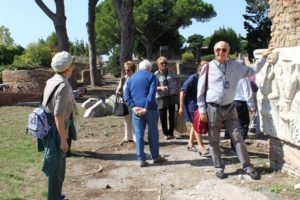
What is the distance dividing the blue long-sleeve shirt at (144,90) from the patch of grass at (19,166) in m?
1.79

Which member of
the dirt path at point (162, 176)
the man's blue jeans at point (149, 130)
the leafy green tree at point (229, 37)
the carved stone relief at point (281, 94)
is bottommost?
the dirt path at point (162, 176)

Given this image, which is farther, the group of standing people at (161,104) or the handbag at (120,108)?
the handbag at (120,108)

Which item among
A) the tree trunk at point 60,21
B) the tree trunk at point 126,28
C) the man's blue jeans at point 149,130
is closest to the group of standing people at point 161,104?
the man's blue jeans at point 149,130

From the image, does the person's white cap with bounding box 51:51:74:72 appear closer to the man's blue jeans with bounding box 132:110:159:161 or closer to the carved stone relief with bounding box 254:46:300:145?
the man's blue jeans with bounding box 132:110:159:161

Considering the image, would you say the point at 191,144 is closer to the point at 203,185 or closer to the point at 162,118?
the point at 162,118

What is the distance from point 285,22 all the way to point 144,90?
88.2 inches

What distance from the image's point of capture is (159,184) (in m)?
6.70

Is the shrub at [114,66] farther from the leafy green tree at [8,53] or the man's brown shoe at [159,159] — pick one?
the man's brown shoe at [159,159]

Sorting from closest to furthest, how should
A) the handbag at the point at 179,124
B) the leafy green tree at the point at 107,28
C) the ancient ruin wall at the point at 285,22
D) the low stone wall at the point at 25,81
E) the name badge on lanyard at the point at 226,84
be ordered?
the name badge on lanyard at the point at 226,84 → the ancient ruin wall at the point at 285,22 → the handbag at the point at 179,124 → the low stone wall at the point at 25,81 → the leafy green tree at the point at 107,28

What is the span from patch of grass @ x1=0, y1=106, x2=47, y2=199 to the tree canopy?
35.6m

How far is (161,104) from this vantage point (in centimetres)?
948

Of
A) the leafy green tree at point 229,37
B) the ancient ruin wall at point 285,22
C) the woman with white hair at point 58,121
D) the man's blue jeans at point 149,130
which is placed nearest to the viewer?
the woman with white hair at point 58,121

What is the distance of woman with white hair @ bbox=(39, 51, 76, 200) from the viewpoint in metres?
5.07

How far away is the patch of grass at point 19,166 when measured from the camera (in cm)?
650
